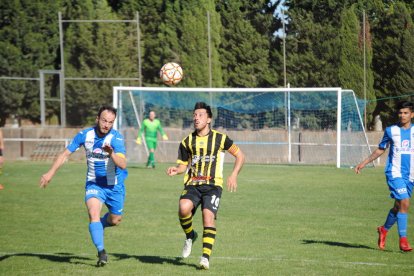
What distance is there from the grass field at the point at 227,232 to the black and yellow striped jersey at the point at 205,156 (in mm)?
1013

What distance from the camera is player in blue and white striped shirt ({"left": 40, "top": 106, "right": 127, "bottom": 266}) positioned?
362 inches

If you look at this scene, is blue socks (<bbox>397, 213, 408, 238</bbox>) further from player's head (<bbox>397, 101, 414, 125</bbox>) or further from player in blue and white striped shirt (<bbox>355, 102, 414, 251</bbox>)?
player's head (<bbox>397, 101, 414, 125</bbox>)

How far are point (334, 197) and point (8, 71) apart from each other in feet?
87.6

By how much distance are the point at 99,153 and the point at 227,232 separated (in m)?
3.62

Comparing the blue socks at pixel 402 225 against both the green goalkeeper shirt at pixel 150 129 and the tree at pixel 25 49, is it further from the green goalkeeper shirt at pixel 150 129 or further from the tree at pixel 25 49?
the tree at pixel 25 49

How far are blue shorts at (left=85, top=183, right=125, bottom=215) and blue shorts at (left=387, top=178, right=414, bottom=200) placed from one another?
3.67 metres

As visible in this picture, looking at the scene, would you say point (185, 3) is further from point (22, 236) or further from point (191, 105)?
point (22, 236)

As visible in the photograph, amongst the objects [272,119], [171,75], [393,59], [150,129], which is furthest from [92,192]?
[393,59]

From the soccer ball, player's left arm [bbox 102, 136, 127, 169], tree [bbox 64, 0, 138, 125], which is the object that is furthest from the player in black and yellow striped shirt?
tree [bbox 64, 0, 138, 125]

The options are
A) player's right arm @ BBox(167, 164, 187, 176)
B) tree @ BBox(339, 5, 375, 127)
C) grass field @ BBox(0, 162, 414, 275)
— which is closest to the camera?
player's right arm @ BBox(167, 164, 187, 176)

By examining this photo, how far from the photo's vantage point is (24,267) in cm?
914

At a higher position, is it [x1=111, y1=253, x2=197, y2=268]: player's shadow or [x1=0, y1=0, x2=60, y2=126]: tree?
[x1=0, y1=0, x2=60, y2=126]: tree

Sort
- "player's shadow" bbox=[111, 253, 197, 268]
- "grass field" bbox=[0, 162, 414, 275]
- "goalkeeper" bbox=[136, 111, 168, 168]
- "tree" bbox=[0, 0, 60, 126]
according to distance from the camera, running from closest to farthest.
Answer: "grass field" bbox=[0, 162, 414, 275]
"player's shadow" bbox=[111, 253, 197, 268]
"goalkeeper" bbox=[136, 111, 168, 168]
"tree" bbox=[0, 0, 60, 126]

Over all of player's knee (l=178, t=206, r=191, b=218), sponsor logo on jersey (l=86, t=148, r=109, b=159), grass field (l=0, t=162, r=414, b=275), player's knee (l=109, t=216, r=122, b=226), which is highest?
sponsor logo on jersey (l=86, t=148, r=109, b=159)
